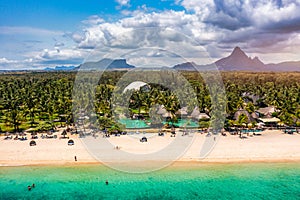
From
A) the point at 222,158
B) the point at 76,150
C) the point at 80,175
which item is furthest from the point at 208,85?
the point at 80,175

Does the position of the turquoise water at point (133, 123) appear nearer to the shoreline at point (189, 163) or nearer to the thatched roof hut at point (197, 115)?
the thatched roof hut at point (197, 115)

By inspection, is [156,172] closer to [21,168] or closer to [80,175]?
[80,175]

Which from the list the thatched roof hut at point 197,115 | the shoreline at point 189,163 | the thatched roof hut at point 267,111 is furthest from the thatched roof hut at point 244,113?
Answer: the shoreline at point 189,163

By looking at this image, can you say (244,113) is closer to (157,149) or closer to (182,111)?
(182,111)

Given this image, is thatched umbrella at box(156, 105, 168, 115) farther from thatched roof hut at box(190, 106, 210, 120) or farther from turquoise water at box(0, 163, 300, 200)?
turquoise water at box(0, 163, 300, 200)

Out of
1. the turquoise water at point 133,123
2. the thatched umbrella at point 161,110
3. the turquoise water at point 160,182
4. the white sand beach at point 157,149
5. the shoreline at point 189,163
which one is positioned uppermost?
the thatched umbrella at point 161,110

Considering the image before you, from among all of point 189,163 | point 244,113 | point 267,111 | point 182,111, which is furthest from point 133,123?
point 267,111

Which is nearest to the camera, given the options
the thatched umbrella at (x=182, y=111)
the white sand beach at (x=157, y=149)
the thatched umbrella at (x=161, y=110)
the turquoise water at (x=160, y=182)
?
the turquoise water at (x=160, y=182)

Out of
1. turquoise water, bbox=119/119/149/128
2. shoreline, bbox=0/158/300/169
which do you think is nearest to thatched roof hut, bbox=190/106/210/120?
turquoise water, bbox=119/119/149/128
